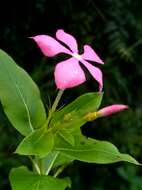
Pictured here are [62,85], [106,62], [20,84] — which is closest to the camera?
[62,85]

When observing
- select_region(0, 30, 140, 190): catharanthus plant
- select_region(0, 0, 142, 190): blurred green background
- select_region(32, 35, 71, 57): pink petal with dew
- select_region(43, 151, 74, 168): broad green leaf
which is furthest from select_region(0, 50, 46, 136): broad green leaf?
select_region(0, 0, 142, 190): blurred green background

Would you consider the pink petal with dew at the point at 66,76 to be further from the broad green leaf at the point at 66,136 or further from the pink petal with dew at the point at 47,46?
the broad green leaf at the point at 66,136

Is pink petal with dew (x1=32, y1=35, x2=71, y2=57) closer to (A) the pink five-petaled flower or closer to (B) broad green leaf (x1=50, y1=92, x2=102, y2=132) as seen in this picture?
(A) the pink five-petaled flower

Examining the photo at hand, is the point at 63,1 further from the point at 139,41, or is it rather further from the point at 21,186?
the point at 21,186

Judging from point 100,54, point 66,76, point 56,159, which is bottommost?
point 100,54

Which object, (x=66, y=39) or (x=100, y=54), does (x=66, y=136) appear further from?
(x=100, y=54)

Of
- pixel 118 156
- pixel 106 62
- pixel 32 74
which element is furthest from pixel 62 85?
pixel 106 62

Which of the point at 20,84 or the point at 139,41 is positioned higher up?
the point at 20,84

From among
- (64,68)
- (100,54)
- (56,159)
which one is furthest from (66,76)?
(100,54)
